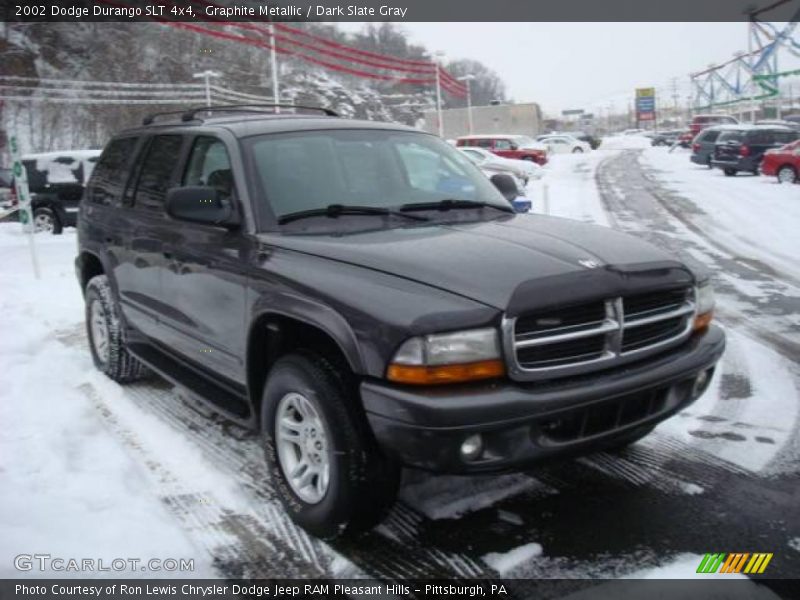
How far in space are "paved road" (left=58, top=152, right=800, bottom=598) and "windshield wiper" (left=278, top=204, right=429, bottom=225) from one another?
137cm

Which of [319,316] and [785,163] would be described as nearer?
[319,316]

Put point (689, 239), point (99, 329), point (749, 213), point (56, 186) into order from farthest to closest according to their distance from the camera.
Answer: point (56, 186) → point (749, 213) → point (689, 239) → point (99, 329)

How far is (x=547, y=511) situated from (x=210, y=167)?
8.39 ft

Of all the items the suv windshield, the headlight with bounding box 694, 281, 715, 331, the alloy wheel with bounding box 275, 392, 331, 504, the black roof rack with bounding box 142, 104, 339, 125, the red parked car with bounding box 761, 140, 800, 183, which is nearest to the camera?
the alloy wheel with bounding box 275, 392, 331, 504

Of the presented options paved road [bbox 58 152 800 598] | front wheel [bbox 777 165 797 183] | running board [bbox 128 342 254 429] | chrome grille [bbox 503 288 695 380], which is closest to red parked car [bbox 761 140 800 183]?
front wheel [bbox 777 165 797 183]

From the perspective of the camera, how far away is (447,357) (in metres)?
2.67

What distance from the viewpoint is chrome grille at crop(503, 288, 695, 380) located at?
2738mm

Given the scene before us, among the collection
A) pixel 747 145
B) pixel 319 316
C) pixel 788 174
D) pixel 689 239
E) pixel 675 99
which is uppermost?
pixel 675 99

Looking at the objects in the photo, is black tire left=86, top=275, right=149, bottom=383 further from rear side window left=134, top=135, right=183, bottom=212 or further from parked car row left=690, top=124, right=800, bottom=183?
parked car row left=690, top=124, right=800, bottom=183

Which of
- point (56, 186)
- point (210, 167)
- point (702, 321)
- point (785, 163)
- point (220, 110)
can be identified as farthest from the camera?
point (785, 163)

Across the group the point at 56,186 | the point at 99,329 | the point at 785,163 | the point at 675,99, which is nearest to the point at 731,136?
the point at 785,163

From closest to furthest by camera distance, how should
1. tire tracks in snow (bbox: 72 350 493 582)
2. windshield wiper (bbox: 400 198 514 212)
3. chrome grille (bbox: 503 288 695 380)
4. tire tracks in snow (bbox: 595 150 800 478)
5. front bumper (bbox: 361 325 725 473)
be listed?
front bumper (bbox: 361 325 725 473) → chrome grille (bbox: 503 288 695 380) → tire tracks in snow (bbox: 72 350 493 582) → windshield wiper (bbox: 400 198 514 212) → tire tracks in snow (bbox: 595 150 800 478)

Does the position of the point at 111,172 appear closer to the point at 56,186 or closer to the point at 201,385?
the point at 201,385

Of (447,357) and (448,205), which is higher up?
(448,205)
